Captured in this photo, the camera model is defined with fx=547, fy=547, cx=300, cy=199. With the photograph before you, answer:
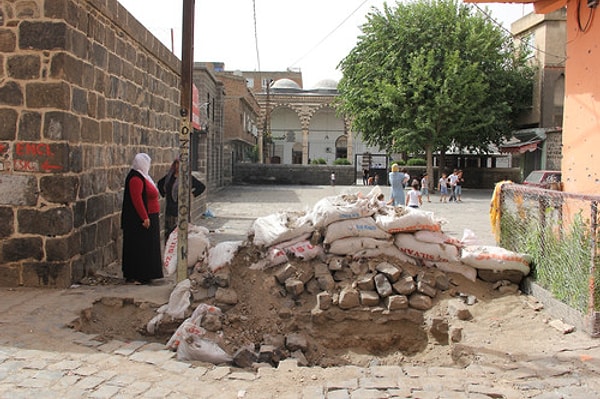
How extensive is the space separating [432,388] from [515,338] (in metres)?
1.63

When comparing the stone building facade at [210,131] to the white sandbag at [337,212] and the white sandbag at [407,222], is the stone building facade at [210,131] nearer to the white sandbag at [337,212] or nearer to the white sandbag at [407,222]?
the white sandbag at [337,212]

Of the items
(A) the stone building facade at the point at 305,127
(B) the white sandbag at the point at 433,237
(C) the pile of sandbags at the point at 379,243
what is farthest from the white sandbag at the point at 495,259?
(A) the stone building facade at the point at 305,127

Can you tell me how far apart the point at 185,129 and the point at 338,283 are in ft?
7.83

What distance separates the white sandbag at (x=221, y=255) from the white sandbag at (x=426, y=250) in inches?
77.0

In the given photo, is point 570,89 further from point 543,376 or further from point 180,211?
point 180,211

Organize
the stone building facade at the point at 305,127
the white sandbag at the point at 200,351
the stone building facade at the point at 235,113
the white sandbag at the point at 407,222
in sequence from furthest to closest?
1. the stone building facade at the point at 305,127
2. the stone building facade at the point at 235,113
3. the white sandbag at the point at 407,222
4. the white sandbag at the point at 200,351

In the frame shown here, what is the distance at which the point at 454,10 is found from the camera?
89.8 ft

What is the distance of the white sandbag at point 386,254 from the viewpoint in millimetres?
6395

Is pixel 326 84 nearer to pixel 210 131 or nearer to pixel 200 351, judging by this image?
pixel 210 131

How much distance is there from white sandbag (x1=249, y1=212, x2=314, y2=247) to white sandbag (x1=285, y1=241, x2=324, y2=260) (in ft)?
0.46

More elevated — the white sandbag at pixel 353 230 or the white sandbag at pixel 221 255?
the white sandbag at pixel 353 230

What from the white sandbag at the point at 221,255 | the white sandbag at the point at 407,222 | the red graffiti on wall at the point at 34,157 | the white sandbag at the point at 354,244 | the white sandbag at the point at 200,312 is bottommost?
the white sandbag at the point at 200,312

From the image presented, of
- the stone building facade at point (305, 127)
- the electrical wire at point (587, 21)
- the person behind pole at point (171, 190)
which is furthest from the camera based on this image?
the stone building facade at point (305, 127)

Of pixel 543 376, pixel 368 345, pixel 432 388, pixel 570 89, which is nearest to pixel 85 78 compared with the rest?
pixel 368 345
